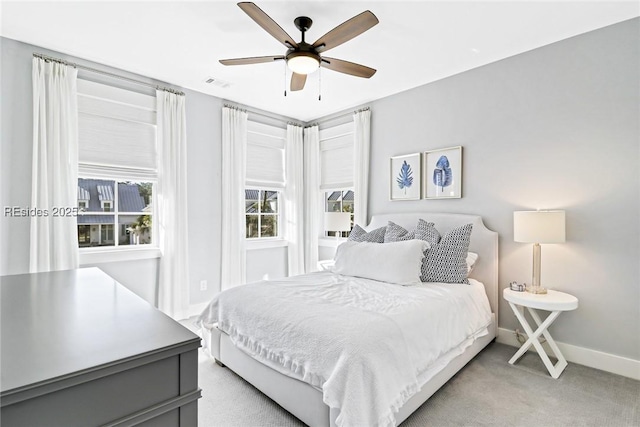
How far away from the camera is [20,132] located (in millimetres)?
2834

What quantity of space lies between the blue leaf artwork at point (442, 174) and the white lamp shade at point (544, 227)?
103 cm

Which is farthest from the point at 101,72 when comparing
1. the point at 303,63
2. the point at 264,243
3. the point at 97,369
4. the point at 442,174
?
the point at 442,174

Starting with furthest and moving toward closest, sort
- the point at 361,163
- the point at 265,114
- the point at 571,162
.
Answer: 1. the point at 265,114
2. the point at 361,163
3. the point at 571,162

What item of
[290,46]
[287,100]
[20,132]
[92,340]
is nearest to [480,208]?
[290,46]

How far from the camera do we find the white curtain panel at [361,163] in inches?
170

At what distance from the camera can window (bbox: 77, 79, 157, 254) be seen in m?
3.22

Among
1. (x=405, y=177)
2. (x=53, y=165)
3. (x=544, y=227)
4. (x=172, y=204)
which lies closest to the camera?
(x=544, y=227)

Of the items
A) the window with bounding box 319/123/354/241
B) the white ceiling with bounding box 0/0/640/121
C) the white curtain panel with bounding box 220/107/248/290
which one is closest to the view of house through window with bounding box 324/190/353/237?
the window with bounding box 319/123/354/241

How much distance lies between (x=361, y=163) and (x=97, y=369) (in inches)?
157

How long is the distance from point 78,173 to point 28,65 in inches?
38.8

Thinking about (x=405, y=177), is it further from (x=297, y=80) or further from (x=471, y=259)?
(x=297, y=80)

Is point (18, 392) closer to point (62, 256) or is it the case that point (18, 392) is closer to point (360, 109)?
point (62, 256)

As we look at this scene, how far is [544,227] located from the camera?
101 inches

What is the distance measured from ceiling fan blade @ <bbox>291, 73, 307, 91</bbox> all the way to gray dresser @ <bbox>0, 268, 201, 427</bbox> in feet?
7.48
